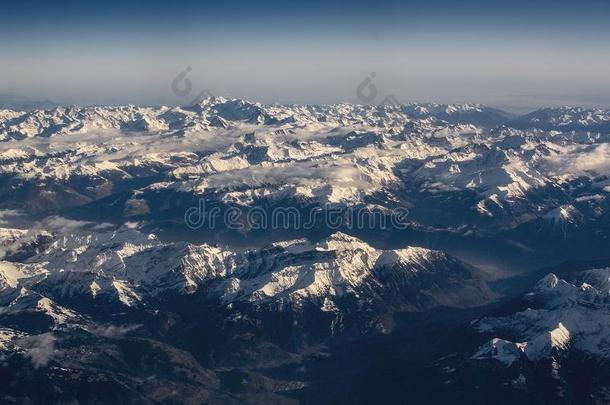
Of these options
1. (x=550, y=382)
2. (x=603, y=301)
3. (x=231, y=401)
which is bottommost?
(x=231, y=401)

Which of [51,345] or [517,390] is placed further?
[51,345]

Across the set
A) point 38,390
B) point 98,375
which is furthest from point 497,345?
point 38,390

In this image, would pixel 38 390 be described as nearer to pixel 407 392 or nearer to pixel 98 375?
pixel 98 375

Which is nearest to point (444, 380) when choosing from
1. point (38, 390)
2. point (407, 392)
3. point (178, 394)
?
point (407, 392)

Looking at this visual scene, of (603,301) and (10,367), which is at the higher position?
(603,301)

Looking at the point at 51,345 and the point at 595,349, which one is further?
the point at 51,345

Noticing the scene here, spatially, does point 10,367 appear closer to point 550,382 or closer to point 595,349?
point 550,382

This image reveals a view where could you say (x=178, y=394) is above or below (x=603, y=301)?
below

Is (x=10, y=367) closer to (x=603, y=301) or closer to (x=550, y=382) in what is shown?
(x=550, y=382)
